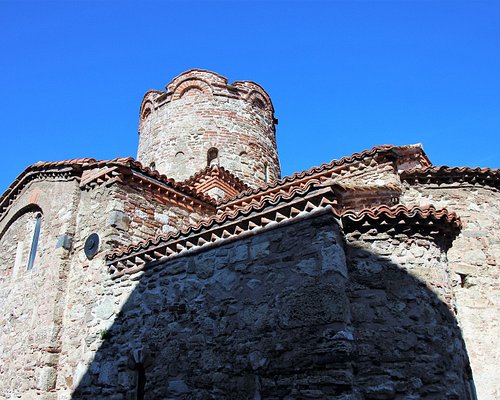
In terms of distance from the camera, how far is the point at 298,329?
4945 millimetres

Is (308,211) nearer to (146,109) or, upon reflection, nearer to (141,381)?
(141,381)

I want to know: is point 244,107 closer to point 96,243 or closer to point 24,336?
point 96,243

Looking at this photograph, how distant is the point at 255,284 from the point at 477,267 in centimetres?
423

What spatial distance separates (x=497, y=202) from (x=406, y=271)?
12.6ft

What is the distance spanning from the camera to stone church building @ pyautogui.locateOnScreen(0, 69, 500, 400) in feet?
16.1

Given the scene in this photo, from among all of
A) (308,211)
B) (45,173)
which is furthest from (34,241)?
(308,211)

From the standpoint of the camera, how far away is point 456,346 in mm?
5215

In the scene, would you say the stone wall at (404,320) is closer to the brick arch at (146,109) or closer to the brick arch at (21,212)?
the brick arch at (21,212)

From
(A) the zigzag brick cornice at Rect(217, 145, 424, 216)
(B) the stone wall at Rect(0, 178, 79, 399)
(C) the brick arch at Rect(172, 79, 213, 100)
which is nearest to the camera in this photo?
(B) the stone wall at Rect(0, 178, 79, 399)

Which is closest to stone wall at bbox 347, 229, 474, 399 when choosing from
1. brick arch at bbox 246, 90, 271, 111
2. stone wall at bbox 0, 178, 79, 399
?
stone wall at bbox 0, 178, 79, 399

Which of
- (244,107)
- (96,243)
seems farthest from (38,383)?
(244,107)

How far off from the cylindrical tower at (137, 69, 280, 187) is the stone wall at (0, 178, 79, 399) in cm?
463

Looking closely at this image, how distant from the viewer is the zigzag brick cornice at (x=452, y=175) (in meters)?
8.05

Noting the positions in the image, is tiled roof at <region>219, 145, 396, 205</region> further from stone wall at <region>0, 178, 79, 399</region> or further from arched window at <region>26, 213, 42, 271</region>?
arched window at <region>26, 213, 42, 271</region>
